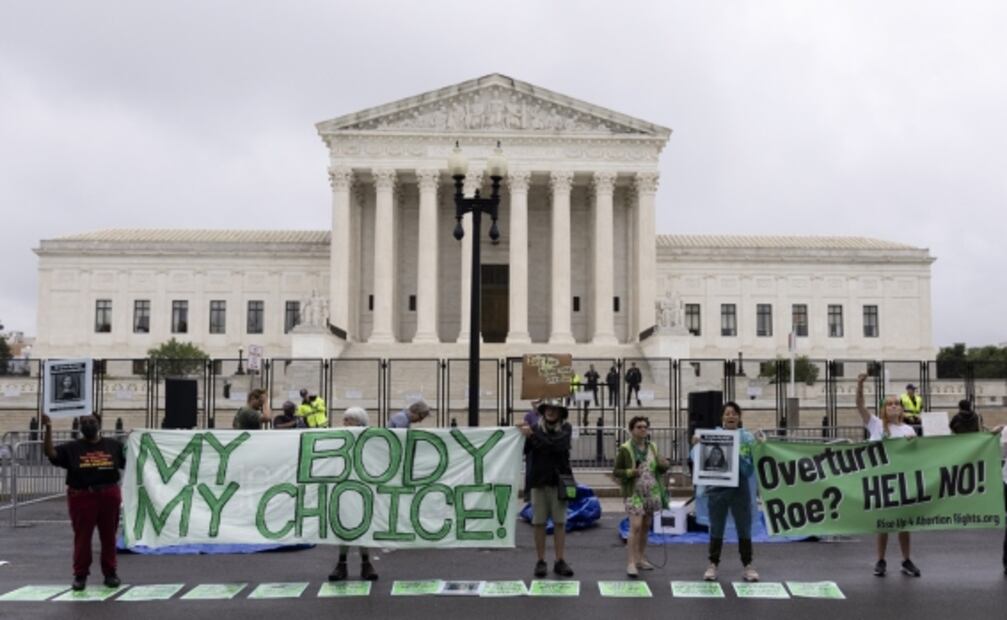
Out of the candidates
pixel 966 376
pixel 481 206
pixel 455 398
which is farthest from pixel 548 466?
pixel 455 398

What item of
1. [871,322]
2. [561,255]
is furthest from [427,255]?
[871,322]

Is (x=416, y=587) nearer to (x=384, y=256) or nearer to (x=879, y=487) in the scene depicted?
(x=879, y=487)

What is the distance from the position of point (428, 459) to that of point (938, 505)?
6.38m

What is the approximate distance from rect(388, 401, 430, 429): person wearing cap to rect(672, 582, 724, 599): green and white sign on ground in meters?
3.86

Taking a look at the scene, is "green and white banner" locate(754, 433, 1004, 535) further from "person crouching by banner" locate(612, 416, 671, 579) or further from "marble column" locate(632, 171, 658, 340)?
"marble column" locate(632, 171, 658, 340)

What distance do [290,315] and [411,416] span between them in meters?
61.5

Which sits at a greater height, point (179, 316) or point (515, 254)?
point (515, 254)

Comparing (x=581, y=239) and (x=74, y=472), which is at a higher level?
(x=581, y=239)

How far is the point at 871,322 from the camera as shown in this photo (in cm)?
7662

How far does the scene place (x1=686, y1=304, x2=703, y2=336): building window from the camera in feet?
248

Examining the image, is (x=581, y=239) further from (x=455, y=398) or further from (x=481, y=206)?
(x=481, y=206)

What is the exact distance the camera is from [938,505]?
13.3 meters

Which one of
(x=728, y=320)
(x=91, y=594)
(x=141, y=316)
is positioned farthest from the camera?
(x=728, y=320)

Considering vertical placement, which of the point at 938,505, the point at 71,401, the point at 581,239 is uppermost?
the point at 581,239
